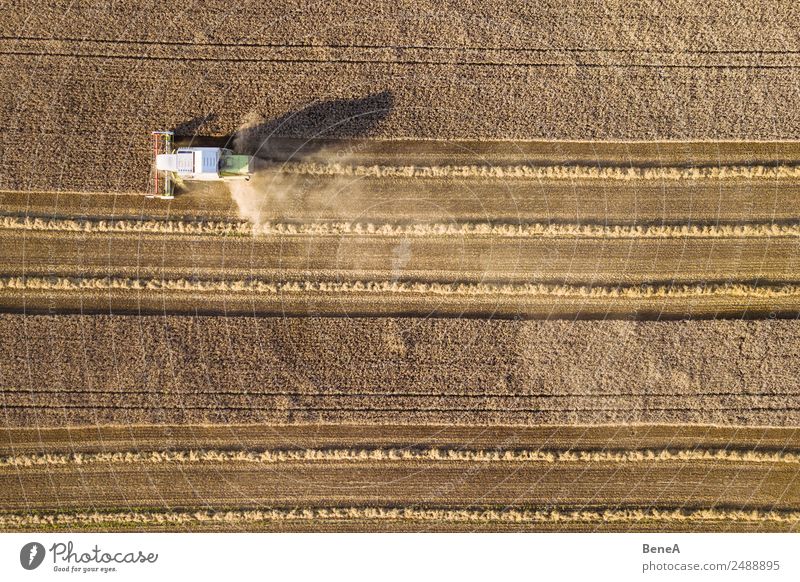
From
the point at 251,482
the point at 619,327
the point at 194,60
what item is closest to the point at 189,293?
the point at 251,482

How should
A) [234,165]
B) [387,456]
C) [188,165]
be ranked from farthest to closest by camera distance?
[387,456] < [234,165] < [188,165]

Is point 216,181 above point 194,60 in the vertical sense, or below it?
below

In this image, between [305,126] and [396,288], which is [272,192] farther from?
[396,288]

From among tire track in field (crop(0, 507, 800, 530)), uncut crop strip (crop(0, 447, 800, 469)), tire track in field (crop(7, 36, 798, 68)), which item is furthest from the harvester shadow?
tire track in field (crop(0, 507, 800, 530))

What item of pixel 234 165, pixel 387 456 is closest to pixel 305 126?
pixel 234 165

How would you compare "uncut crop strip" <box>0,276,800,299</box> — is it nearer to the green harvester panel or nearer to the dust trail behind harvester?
the dust trail behind harvester

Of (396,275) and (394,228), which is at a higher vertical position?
(394,228)

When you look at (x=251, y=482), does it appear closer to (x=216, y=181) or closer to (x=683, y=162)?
(x=216, y=181)
